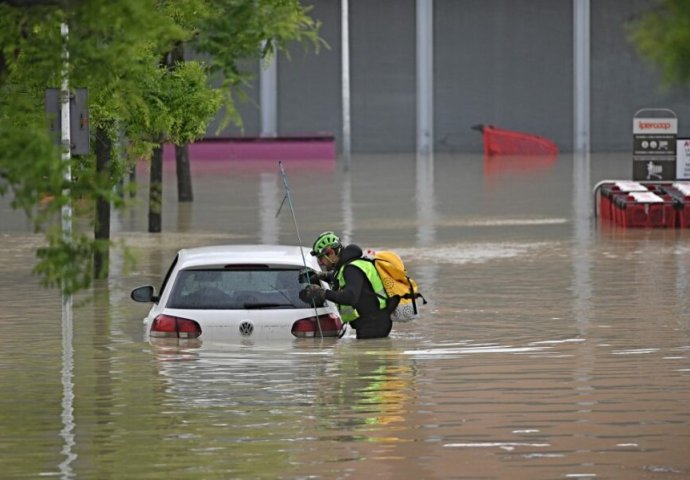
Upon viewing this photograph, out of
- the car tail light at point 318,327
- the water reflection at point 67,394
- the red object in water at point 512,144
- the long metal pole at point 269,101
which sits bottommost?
the water reflection at point 67,394

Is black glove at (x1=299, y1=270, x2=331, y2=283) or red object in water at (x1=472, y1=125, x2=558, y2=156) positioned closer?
black glove at (x1=299, y1=270, x2=331, y2=283)

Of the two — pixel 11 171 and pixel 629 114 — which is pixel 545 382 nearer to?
pixel 11 171

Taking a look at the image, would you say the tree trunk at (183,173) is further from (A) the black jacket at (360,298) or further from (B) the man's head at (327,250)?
(B) the man's head at (327,250)

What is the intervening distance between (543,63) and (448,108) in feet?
12.8

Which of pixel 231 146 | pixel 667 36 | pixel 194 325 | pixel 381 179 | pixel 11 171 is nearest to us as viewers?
pixel 667 36

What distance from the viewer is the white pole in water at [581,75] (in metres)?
70.2

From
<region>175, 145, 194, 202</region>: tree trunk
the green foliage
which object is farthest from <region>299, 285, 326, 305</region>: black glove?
<region>175, 145, 194, 202</region>: tree trunk

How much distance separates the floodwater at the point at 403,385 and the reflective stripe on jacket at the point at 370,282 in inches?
9.2

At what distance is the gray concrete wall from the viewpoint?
7119 cm

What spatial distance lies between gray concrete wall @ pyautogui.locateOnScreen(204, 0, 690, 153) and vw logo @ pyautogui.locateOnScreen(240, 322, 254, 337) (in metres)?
56.5

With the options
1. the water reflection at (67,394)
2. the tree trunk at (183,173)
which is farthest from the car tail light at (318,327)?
the tree trunk at (183,173)

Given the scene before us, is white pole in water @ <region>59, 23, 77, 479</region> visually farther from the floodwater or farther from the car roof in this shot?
the car roof

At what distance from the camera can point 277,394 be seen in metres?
13.3

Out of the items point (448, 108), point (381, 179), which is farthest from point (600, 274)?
point (448, 108)
